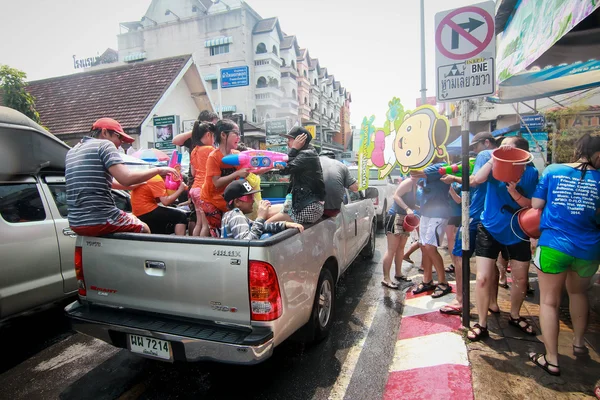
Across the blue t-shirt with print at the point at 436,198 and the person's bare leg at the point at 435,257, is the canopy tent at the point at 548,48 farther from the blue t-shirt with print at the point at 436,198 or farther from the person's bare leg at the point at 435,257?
the person's bare leg at the point at 435,257

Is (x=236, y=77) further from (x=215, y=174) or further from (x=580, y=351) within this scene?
(x=580, y=351)

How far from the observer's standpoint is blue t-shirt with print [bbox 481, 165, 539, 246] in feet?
10.6

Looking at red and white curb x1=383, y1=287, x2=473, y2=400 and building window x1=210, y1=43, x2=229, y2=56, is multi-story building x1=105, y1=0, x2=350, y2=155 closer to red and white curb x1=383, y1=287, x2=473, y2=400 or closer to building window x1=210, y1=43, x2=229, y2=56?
building window x1=210, y1=43, x2=229, y2=56

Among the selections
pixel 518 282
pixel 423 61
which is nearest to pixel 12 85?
pixel 518 282

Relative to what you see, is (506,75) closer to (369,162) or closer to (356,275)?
(369,162)

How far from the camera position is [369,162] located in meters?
6.04

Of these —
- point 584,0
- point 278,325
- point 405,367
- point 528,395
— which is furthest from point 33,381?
point 584,0

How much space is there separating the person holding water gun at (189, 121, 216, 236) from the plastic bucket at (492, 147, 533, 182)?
2.90m

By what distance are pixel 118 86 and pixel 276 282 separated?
52.0ft

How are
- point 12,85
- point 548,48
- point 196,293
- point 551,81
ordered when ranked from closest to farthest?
point 196,293 → point 548,48 → point 551,81 → point 12,85

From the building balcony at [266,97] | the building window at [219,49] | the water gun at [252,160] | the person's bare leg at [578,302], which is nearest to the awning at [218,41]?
the building window at [219,49]

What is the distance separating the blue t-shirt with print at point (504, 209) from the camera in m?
3.22

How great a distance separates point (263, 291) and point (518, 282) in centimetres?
263

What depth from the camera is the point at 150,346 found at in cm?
253
